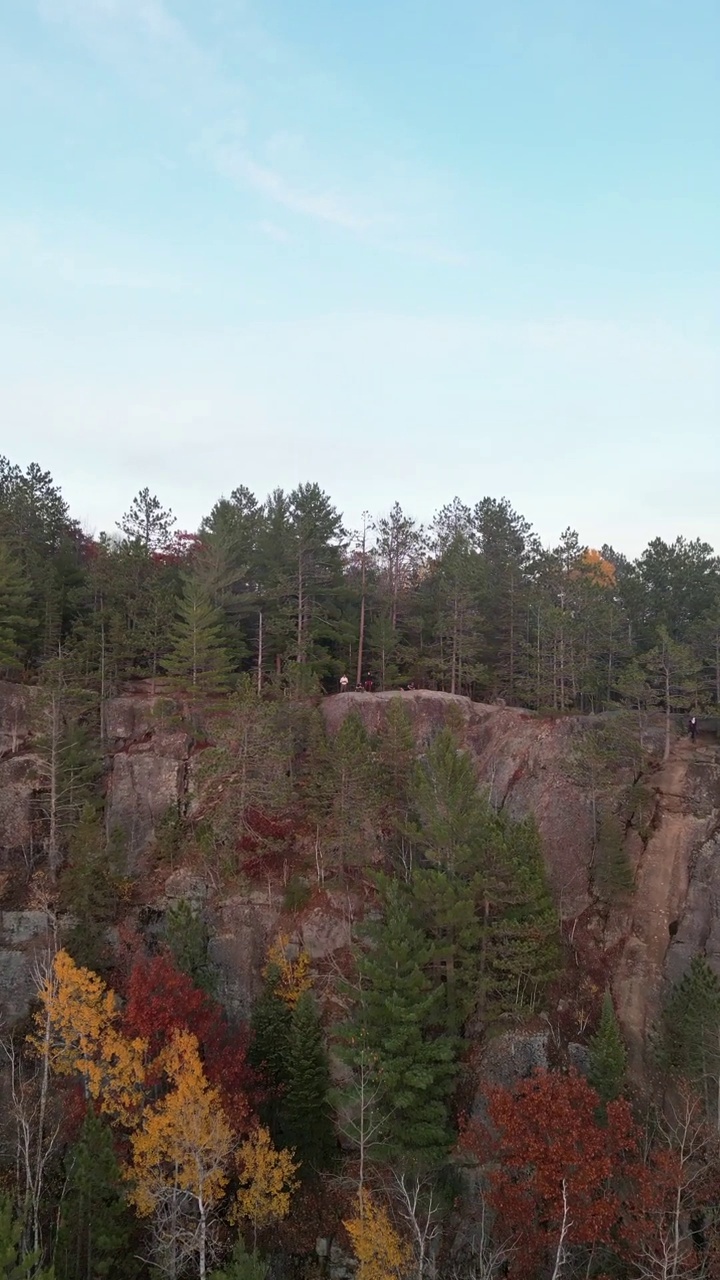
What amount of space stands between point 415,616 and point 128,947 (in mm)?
32479

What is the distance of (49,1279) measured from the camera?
17266 millimetres

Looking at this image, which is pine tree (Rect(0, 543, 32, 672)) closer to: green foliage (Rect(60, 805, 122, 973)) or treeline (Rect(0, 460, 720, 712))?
treeline (Rect(0, 460, 720, 712))

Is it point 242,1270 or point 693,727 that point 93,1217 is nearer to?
point 242,1270

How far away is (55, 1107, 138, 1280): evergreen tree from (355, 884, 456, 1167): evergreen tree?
9.65 m

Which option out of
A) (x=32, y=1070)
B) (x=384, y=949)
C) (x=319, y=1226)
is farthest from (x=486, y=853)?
(x=32, y=1070)

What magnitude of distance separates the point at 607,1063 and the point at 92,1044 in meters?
20.0

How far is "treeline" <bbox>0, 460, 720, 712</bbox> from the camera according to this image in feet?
154

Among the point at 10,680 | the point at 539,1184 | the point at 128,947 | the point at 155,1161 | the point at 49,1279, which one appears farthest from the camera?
the point at 10,680

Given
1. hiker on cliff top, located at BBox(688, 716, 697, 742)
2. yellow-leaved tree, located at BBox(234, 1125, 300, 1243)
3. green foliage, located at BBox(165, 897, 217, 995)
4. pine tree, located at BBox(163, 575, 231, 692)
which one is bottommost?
yellow-leaved tree, located at BBox(234, 1125, 300, 1243)

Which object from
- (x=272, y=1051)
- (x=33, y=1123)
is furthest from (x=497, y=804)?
(x=33, y=1123)

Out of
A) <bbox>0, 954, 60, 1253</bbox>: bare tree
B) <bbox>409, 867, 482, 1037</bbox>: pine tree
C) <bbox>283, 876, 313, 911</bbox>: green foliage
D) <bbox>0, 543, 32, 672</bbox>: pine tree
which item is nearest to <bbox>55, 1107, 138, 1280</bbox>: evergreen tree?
<bbox>0, 954, 60, 1253</bbox>: bare tree

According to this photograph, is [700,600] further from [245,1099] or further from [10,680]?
[10,680]

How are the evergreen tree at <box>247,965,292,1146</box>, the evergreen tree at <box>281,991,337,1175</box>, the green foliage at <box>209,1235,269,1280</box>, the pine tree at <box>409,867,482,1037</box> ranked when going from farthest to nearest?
the evergreen tree at <box>247,965,292,1146</box> < the evergreen tree at <box>281,991,337,1175</box> < the pine tree at <box>409,867,482,1037</box> < the green foliage at <box>209,1235,269,1280</box>

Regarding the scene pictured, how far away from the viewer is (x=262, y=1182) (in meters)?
25.9
